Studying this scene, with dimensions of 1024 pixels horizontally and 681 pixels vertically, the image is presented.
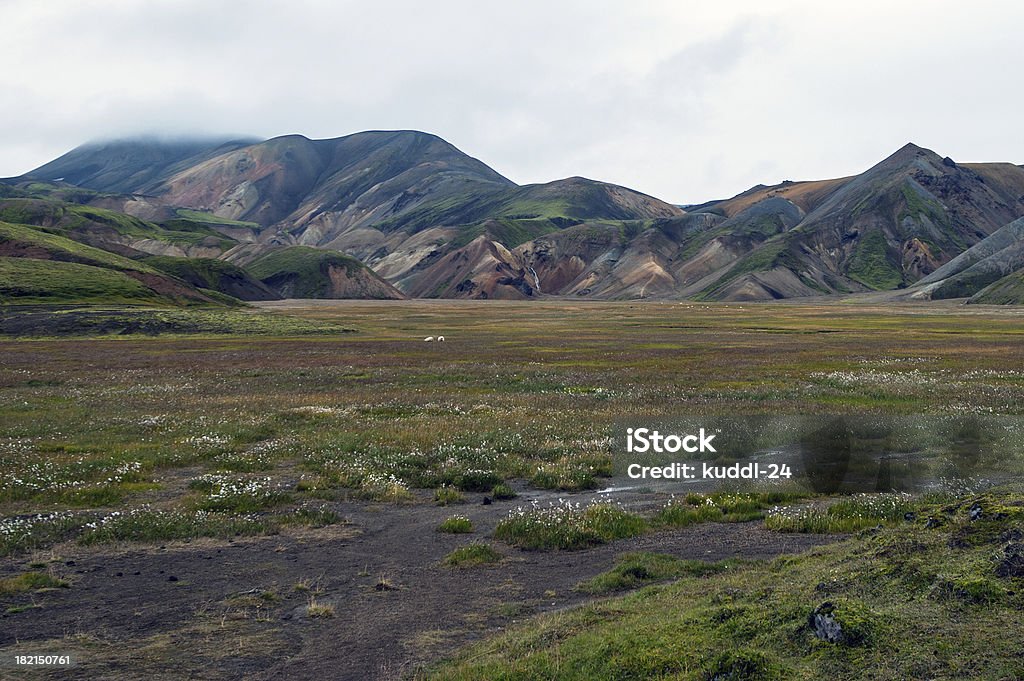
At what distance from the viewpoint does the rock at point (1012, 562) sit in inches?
352

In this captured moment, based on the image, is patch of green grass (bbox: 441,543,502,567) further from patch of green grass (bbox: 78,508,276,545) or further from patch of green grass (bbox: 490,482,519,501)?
patch of green grass (bbox: 78,508,276,545)

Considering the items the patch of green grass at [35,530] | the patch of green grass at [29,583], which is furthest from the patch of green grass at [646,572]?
the patch of green grass at [35,530]

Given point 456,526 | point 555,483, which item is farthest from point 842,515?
point 456,526

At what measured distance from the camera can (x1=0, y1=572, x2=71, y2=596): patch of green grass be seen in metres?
13.2

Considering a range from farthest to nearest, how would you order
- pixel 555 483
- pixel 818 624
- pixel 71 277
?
pixel 71 277
pixel 555 483
pixel 818 624

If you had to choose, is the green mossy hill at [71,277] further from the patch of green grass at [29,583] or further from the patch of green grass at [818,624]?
the patch of green grass at [818,624]

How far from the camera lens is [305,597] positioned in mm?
13219

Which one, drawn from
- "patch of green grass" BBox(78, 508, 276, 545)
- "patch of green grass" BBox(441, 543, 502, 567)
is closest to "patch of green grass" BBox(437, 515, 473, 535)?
"patch of green grass" BBox(441, 543, 502, 567)

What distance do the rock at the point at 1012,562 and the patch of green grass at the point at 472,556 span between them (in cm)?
907

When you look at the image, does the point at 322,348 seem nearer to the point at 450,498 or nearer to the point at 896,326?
the point at 450,498

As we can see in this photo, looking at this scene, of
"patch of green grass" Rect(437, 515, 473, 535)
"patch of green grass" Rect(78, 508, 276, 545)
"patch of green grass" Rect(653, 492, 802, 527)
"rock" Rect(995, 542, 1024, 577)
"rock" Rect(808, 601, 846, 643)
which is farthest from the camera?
"patch of green grass" Rect(653, 492, 802, 527)

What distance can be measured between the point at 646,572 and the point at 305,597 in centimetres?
644

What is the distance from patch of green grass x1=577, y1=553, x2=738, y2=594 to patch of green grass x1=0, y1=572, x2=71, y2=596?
9988 mm

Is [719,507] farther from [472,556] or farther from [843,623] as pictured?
[843,623]
